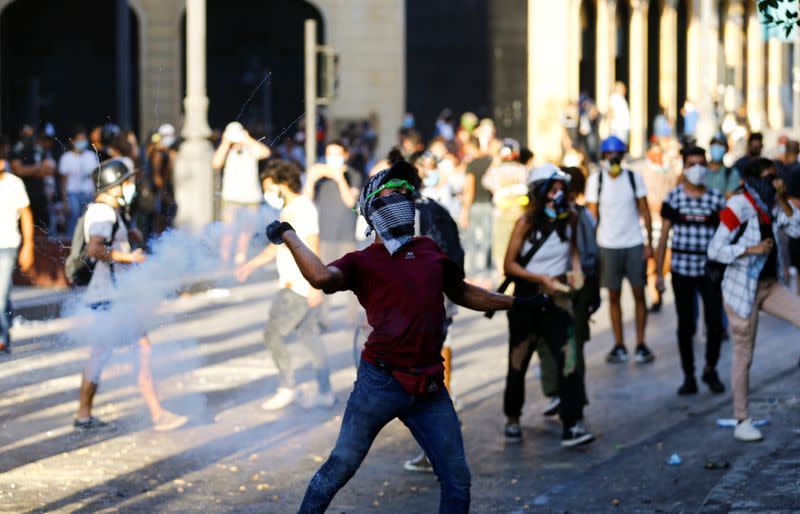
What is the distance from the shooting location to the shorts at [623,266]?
13.6m

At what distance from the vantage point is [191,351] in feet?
44.6

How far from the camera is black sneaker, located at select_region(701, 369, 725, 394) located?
12070 mm

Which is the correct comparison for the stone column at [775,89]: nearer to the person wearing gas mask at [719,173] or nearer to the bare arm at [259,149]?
the person wearing gas mask at [719,173]

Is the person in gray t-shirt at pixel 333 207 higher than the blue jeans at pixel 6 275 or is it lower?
higher

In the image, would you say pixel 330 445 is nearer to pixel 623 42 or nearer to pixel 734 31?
pixel 623 42

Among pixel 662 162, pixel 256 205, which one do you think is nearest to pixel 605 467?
pixel 256 205

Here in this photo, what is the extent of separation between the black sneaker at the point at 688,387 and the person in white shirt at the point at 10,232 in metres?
5.02

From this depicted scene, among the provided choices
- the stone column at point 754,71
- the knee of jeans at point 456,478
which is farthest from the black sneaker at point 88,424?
the stone column at point 754,71

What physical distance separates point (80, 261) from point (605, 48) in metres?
32.0

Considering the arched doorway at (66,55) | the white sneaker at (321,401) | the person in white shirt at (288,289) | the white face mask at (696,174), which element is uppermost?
the arched doorway at (66,55)

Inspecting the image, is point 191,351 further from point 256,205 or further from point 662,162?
point 662,162

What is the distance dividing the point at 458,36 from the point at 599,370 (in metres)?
24.6

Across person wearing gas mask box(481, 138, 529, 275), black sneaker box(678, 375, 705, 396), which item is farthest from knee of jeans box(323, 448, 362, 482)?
person wearing gas mask box(481, 138, 529, 275)

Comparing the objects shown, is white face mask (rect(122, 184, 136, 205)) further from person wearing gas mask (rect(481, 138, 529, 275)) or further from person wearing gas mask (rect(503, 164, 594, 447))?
person wearing gas mask (rect(481, 138, 529, 275))
